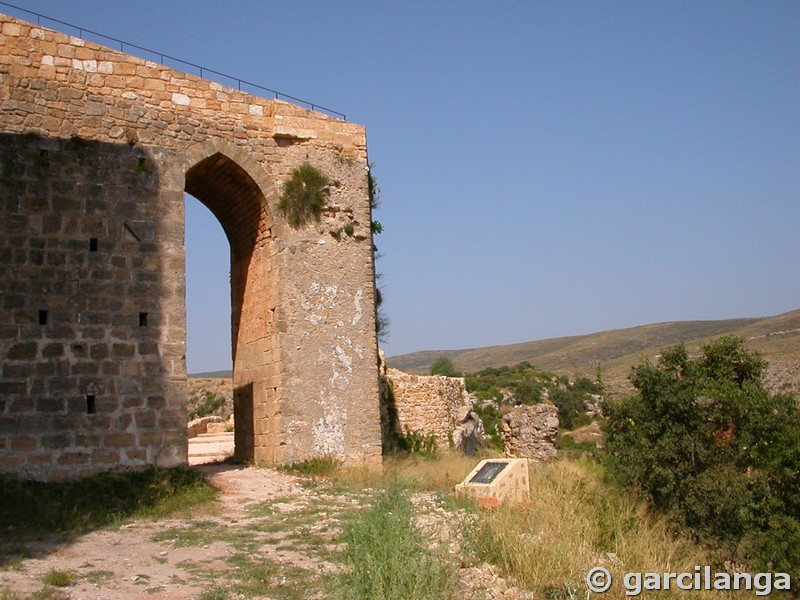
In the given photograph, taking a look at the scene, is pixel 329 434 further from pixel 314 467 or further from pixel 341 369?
pixel 341 369

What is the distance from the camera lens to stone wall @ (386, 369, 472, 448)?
16109mm

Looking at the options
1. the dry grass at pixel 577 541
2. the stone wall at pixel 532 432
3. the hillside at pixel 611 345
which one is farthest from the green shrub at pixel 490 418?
the hillside at pixel 611 345

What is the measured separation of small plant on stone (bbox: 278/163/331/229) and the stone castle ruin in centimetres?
13

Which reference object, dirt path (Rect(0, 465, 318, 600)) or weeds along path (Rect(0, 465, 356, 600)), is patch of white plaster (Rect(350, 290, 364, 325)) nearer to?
weeds along path (Rect(0, 465, 356, 600))

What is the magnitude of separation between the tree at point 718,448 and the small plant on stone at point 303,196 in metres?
5.20

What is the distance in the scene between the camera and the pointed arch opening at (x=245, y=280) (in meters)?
12.0

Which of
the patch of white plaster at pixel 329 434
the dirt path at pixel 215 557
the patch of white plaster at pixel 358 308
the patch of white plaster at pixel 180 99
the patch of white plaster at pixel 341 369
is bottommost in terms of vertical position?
the dirt path at pixel 215 557

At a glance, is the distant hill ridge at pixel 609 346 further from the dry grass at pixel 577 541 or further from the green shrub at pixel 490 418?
the dry grass at pixel 577 541

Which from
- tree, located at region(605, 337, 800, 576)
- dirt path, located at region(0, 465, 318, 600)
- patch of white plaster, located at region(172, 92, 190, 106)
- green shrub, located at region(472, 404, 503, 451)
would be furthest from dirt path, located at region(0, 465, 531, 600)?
green shrub, located at region(472, 404, 503, 451)

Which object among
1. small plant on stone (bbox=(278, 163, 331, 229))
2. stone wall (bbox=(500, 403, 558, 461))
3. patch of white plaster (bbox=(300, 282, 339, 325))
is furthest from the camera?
stone wall (bbox=(500, 403, 558, 461))

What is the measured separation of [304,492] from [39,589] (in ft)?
14.9

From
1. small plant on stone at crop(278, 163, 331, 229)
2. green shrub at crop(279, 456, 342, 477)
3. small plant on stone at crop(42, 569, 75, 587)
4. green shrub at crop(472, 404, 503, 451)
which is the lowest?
green shrub at crop(472, 404, 503, 451)

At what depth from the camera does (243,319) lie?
518 inches

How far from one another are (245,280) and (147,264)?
258 cm
